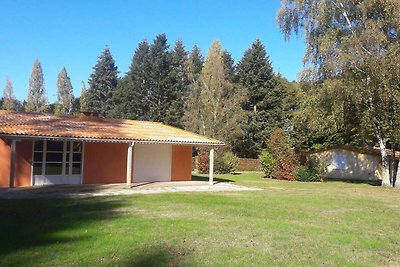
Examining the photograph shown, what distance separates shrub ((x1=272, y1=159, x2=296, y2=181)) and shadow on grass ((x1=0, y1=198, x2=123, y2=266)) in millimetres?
19153

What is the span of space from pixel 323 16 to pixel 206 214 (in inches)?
734

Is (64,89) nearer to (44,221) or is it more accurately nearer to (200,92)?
(200,92)

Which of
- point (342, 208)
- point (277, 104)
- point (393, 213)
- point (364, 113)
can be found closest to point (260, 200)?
point (342, 208)

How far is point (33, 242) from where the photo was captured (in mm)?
7492

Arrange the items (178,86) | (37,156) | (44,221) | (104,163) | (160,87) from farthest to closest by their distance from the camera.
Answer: (178,86), (160,87), (104,163), (37,156), (44,221)

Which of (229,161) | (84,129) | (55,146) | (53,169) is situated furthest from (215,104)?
(53,169)

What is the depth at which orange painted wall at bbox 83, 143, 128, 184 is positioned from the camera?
20016 mm

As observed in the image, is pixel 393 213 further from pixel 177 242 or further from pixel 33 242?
pixel 33 242

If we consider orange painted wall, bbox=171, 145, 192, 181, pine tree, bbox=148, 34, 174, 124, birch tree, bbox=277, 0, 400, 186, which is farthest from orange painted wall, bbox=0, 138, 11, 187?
pine tree, bbox=148, 34, 174, 124

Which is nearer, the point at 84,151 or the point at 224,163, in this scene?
the point at 84,151

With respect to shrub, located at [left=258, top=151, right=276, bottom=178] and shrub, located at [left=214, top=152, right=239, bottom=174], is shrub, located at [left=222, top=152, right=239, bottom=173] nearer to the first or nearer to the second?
shrub, located at [left=214, top=152, right=239, bottom=174]

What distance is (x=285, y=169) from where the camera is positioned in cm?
3077

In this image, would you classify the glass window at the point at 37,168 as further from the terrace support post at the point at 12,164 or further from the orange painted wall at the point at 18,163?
the terrace support post at the point at 12,164

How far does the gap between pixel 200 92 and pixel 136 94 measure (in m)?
13.5
